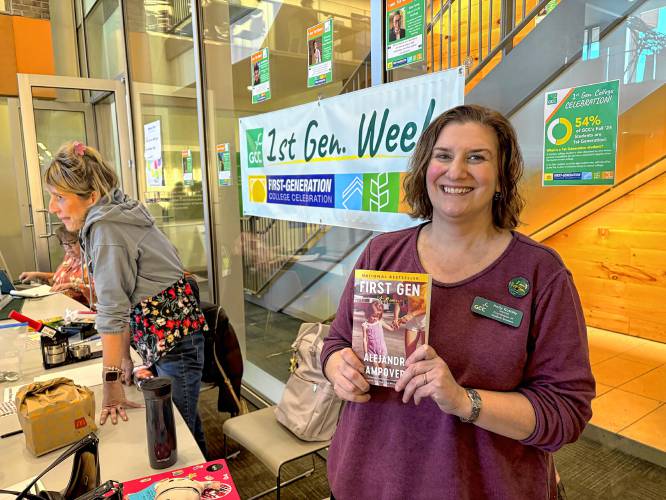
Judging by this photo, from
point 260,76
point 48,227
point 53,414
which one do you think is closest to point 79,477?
point 53,414

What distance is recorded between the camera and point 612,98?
1411 mm

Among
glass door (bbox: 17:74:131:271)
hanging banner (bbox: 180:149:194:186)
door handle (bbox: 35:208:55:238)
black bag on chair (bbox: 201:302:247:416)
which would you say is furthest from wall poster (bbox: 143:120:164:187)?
black bag on chair (bbox: 201:302:247:416)

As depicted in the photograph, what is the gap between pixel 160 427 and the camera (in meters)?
1.22

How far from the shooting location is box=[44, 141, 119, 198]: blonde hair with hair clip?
165cm

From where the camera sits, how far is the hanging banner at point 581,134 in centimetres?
140

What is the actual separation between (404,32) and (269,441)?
1687 mm

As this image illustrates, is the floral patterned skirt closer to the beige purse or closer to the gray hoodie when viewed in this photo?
the gray hoodie

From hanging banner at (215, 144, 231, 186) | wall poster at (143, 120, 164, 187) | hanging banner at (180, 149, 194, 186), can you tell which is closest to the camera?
hanging banner at (215, 144, 231, 186)

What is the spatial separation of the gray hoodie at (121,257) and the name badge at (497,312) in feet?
3.73

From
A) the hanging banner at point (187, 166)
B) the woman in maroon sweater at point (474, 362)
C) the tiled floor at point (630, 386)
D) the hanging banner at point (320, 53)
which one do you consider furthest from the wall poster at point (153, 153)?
the tiled floor at point (630, 386)

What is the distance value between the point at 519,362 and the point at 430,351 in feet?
0.62

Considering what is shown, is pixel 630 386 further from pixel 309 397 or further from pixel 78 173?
pixel 78 173

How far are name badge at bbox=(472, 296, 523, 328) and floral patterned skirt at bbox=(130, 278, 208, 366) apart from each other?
3.99 ft

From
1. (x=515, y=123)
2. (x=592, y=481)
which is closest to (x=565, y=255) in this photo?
(x=592, y=481)
